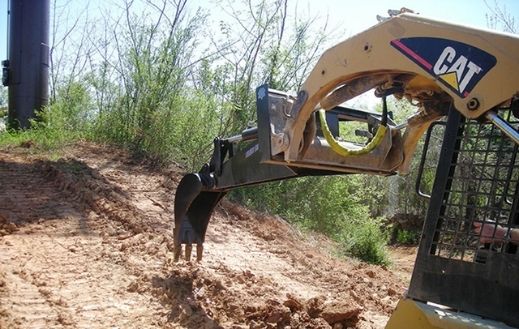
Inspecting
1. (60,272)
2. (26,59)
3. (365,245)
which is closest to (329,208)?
(365,245)

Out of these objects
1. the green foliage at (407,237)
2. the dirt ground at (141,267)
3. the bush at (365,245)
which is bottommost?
the green foliage at (407,237)

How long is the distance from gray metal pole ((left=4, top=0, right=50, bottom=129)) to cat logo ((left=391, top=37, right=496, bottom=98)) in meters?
10.2

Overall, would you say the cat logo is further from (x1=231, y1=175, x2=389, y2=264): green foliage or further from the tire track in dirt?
(x1=231, y1=175, x2=389, y2=264): green foliage

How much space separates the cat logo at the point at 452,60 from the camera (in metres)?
1.87

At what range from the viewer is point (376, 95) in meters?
2.51

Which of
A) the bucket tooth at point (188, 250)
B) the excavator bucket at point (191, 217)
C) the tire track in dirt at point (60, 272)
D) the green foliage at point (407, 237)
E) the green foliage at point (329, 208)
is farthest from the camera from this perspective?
the green foliage at point (407, 237)

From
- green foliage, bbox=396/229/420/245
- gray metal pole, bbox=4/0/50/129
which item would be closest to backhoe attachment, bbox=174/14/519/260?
gray metal pole, bbox=4/0/50/129

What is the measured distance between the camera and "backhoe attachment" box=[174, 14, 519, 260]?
187 centimetres

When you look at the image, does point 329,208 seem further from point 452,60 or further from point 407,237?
point 407,237

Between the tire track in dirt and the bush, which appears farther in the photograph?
the bush

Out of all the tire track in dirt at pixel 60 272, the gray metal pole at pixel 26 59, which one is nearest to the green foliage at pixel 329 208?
the tire track in dirt at pixel 60 272

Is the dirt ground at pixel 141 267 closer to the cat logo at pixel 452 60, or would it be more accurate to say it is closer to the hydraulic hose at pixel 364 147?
the hydraulic hose at pixel 364 147

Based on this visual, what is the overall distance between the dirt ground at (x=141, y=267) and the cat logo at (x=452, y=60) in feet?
7.19

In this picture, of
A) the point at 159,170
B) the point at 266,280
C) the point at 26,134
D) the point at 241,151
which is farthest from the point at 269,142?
the point at 26,134
